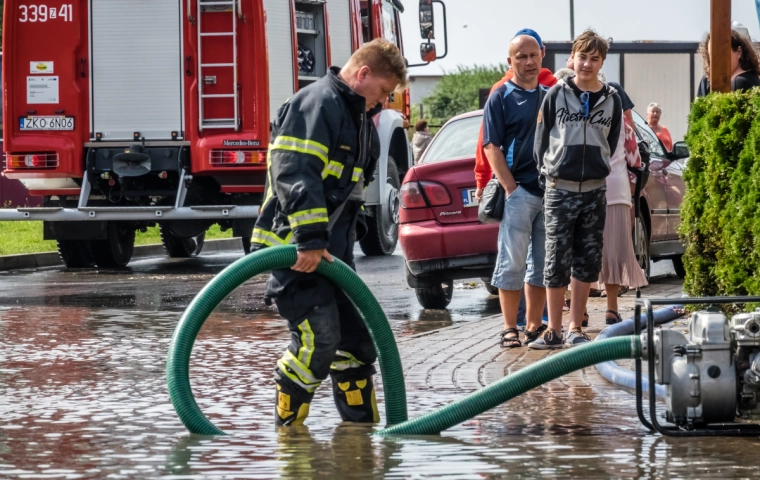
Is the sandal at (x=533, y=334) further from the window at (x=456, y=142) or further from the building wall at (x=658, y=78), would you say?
the building wall at (x=658, y=78)

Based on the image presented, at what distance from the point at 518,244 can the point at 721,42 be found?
1.82m

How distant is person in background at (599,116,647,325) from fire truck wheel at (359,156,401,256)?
8937mm

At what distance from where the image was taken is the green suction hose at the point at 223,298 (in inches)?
212

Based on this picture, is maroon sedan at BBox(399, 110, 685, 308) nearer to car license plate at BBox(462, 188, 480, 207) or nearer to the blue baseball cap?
car license plate at BBox(462, 188, 480, 207)

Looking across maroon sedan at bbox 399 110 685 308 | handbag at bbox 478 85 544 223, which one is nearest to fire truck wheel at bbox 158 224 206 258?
maroon sedan at bbox 399 110 685 308

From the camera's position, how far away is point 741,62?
9.02 meters

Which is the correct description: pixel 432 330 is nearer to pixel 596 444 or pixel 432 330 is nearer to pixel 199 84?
pixel 596 444

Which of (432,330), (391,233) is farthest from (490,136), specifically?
(391,233)

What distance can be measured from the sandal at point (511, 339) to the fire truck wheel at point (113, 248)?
9.01 m

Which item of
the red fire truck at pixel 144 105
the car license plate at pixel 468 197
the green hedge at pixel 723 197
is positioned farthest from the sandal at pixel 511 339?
the red fire truck at pixel 144 105

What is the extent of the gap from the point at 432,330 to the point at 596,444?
4297 mm

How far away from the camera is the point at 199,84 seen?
48.7 ft

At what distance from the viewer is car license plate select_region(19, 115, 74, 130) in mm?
15078

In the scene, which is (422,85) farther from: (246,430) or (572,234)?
(246,430)
